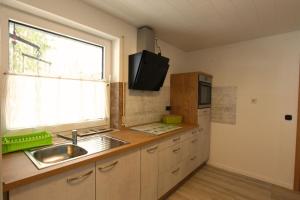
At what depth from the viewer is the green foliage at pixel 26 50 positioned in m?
1.37

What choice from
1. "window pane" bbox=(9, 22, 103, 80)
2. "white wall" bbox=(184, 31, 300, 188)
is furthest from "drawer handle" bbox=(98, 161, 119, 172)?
"white wall" bbox=(184, 31, 300, 188)

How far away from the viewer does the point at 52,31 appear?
1575 mm

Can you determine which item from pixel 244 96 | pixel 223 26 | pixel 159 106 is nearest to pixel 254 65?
pixel 244 96

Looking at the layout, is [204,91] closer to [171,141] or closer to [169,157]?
[171,141]

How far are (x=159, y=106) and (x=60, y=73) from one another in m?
1.57

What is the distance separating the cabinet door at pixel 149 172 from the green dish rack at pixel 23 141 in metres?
0.85

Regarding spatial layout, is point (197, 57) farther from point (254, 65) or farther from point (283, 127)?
point (283, 127)

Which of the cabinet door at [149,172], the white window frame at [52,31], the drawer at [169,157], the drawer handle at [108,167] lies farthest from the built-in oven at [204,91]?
the drawer handle at [108,167]

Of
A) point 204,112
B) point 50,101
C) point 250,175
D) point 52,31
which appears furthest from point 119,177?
point 250,175

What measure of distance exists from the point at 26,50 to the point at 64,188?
1171 millimetres

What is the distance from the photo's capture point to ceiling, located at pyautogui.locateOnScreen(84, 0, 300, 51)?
5.44 ft

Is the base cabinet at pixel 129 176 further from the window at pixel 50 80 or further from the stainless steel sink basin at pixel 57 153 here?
the window at pixel 50 80

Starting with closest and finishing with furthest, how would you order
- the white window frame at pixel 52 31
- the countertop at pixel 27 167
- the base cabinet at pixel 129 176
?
1. the countertop at pixel 27 167
2. the base cabinet at pixel 129 176
3. the white window frame at pixel 52 31

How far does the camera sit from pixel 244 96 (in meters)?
2.65
